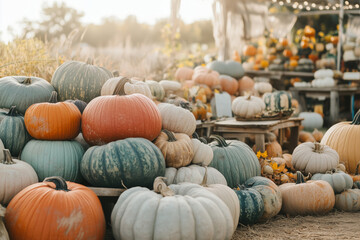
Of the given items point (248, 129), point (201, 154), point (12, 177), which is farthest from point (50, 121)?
point (248, 129)

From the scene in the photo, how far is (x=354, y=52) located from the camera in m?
10.3

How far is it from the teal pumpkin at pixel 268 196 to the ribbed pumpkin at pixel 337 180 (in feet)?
2.29

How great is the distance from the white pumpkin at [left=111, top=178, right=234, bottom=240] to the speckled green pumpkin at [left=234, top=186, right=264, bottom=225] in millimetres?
715

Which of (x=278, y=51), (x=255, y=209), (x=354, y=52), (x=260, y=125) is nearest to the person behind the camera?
(x=255, y=209)

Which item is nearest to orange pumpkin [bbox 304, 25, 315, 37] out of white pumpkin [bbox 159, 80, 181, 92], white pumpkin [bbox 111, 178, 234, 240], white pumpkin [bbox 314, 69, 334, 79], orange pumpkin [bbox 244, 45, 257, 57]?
orange pumpkin [bbox 244, 45, 257, 57]

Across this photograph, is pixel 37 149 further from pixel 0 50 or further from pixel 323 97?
pixel 323 97

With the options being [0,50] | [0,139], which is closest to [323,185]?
[0,139]

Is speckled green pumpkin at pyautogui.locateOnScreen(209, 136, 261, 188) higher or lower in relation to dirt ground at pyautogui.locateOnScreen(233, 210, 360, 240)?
higher

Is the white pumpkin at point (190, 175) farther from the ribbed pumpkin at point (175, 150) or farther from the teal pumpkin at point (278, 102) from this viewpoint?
the teal pumpkin at point (278, 102)

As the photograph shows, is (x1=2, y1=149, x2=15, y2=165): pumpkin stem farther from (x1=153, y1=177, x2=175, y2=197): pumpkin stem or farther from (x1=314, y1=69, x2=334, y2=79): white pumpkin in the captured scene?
(x1=314, y1=69, x2=334, y2=79): white pumpkin

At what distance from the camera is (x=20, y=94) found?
12.2ft

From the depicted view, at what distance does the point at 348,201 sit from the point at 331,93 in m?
6.25

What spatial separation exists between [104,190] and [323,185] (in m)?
2.02

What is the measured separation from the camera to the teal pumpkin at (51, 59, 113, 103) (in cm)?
417
